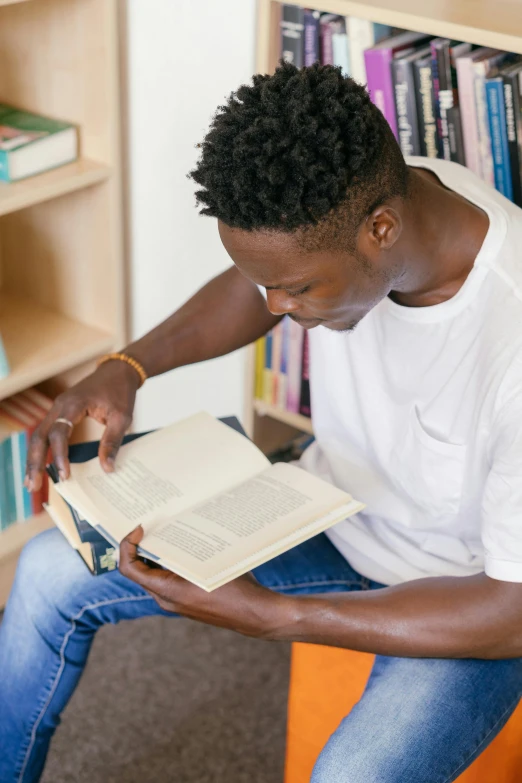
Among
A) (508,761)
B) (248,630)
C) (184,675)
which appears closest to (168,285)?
(184,675)

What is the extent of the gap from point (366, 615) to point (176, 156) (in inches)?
38.0

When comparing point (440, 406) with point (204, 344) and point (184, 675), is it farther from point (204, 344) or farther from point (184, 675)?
point (184, 675)

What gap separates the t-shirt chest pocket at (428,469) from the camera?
118cm

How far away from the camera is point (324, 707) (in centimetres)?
130

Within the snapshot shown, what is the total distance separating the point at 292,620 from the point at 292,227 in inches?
16.8

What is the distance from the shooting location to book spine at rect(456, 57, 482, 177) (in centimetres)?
129

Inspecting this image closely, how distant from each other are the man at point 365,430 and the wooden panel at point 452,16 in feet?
0.53

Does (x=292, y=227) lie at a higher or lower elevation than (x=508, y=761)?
higher

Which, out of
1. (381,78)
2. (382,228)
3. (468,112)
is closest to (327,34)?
(381,78)

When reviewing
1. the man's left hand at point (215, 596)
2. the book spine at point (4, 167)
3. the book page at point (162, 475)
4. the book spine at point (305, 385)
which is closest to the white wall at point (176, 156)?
the book spine at point (305, 385)

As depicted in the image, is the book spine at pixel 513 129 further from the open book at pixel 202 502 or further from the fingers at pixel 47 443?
the fingers at pixel 47 443

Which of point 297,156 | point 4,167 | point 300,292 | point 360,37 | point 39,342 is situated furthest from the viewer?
point 39,342

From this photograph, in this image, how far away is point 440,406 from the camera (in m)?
1.17

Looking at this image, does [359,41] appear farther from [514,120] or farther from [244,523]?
[244,523]
